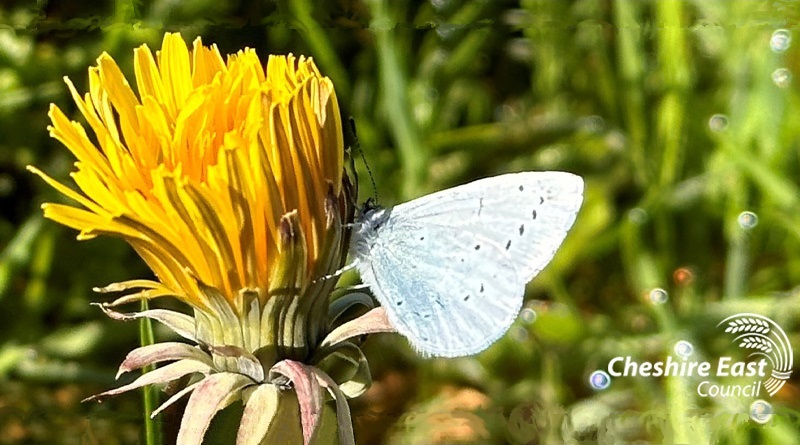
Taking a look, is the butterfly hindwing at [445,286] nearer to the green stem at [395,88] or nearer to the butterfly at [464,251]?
the butterfly at [464,251]

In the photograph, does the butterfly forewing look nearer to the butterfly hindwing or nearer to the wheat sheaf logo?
the butterfly hindwing

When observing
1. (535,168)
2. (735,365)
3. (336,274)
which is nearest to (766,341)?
(735,365)

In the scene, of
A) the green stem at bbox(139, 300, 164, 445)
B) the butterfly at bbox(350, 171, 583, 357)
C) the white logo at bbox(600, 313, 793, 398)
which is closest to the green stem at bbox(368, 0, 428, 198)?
the white logo at bbox(600, 313, 793, 398)

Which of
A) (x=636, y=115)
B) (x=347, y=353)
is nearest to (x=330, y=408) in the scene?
(x=347, y=353)

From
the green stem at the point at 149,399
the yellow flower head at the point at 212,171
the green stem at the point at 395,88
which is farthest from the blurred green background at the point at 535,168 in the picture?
the yellow flower head at the point at 212,171

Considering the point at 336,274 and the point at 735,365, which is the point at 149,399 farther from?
the point at 735,365

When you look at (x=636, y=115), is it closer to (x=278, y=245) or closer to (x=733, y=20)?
(x=733, y=20)
